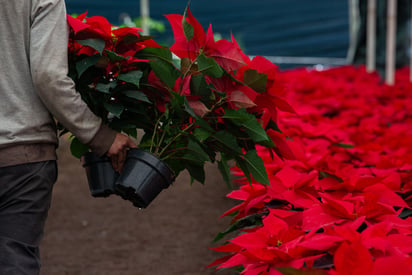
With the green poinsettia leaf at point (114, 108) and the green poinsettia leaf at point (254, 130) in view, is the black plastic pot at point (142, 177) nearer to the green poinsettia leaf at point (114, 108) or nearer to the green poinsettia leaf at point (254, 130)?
the green poinsettia leaf at point (114, 108)

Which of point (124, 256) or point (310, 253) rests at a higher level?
point (310, 253)

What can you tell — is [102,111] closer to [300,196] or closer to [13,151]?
[13,151]

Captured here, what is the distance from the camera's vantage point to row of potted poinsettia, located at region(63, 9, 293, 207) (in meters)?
1.97

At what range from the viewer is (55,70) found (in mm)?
1899

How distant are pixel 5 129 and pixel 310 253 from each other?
3.61 ft

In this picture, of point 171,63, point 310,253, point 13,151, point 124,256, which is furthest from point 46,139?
point 124,256

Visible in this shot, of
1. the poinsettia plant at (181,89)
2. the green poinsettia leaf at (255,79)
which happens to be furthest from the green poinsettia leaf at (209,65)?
the green poinsettia leaf at (255,79)

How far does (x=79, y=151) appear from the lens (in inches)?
89.4

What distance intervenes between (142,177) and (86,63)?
0.43 metres

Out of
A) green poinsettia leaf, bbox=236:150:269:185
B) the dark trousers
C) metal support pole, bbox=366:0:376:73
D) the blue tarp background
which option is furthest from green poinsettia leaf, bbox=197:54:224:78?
the blue tarp background

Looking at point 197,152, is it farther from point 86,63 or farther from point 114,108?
point 86,63

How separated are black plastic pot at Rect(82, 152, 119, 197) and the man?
0.13 ft

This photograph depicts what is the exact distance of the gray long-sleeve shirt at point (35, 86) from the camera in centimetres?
191

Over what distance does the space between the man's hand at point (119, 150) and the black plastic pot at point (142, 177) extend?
0.04m
